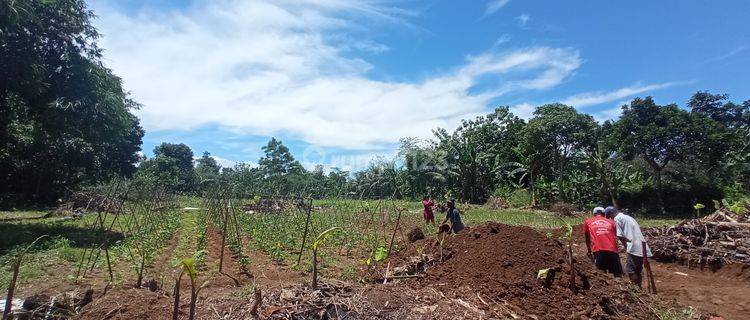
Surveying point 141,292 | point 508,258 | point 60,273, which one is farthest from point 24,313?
point 508,258

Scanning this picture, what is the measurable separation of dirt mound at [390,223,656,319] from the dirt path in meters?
2.23

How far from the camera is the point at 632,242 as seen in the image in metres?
6.73

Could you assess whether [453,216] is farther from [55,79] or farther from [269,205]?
[269,205]

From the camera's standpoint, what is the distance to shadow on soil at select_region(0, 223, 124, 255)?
9758 mm

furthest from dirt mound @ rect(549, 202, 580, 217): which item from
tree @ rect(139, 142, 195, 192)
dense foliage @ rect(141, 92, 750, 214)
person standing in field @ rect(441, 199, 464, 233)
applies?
tree @ rect(139, 142, 195, 192)

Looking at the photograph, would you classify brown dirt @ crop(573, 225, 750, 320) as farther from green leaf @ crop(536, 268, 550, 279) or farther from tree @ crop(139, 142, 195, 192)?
tree @ crop(139, 142, 195, 192)

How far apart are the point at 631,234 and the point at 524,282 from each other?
2497mm

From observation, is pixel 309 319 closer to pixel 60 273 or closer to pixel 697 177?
pixel 60 273

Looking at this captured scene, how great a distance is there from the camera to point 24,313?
4.39 meters

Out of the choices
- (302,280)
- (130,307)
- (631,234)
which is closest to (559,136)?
(631,234)

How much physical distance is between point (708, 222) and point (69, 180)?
91.9 feet

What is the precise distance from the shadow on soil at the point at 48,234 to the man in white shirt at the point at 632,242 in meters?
9.61

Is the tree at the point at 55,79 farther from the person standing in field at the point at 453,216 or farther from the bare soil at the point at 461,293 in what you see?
the person standing in field at the point at 453,216

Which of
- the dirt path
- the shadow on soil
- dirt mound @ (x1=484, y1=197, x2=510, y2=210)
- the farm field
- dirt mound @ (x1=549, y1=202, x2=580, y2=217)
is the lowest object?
the dirt path
